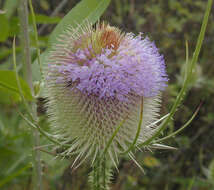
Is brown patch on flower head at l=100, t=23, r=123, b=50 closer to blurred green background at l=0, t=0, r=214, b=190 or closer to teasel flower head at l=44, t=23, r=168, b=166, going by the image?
teasel flower head at l=44, t=23, r=168, b=166

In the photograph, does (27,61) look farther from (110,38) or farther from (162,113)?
(162,113)

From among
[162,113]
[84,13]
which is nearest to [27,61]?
[84,13]

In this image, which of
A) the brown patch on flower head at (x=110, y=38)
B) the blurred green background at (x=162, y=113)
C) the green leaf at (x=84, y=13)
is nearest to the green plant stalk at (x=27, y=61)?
the blurred green background at (x=162, y=113)

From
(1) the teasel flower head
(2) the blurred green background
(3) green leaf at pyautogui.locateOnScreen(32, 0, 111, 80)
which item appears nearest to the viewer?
(1) the teasel flower head

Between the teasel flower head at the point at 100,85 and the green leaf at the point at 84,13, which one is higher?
the green leaf at the point at 84,13

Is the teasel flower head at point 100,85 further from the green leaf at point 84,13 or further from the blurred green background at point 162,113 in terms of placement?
the blurred green background at point 162,113

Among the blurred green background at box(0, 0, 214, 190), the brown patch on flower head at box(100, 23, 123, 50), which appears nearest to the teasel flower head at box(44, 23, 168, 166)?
the brown patch on flower head at box(100, 23, 123, 50)

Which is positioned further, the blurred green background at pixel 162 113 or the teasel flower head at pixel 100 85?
the blurred green background at pixel 162 113
